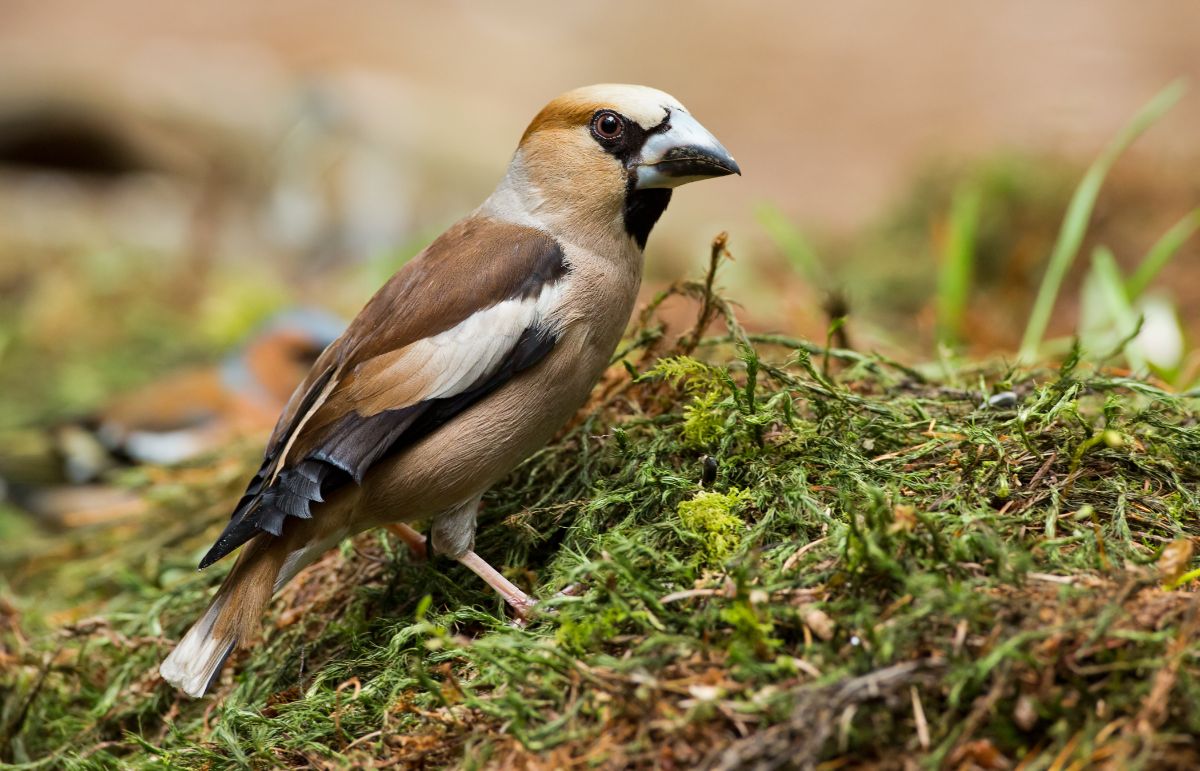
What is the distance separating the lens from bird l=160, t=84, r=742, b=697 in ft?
10.0

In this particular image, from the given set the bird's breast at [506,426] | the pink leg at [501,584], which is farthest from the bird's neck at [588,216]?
the pink leg at [501,584]

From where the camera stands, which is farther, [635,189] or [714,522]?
[635,189]

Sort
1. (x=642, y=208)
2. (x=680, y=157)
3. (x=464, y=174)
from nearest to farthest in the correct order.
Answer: (x=680, y=157)
(x=642, y=208)
(x=464, y=174)

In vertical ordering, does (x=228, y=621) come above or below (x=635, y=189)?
below

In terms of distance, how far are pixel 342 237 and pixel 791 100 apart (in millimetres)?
8786

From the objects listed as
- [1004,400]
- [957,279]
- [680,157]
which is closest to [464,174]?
[957,279]

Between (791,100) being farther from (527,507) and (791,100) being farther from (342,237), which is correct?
(527,507)

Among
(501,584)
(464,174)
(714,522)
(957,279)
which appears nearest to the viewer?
(714,522)

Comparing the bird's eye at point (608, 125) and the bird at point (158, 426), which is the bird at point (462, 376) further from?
the bird at point (158, 426)

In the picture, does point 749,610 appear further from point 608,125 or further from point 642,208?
point 608,125

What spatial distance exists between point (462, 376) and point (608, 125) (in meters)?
0.92

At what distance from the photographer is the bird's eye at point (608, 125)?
11.0 ft

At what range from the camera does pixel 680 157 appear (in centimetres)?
328

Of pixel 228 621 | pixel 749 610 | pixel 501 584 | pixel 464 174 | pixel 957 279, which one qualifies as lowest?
pixel 464 174
